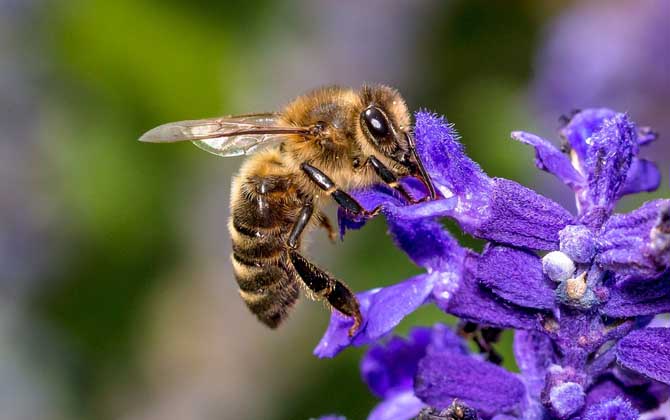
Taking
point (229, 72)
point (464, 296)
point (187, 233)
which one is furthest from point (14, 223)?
point (464, 296)

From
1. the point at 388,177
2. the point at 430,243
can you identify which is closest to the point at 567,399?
the point at 430,243

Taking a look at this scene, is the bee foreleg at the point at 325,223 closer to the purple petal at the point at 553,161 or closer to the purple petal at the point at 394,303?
the purple petal at the point at 394,303

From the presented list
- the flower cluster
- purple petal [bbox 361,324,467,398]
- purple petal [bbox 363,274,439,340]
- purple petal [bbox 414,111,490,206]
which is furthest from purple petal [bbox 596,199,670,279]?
purple petal [bbox 361,324,467,398]

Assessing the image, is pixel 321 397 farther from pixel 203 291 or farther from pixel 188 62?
pixel 188 62

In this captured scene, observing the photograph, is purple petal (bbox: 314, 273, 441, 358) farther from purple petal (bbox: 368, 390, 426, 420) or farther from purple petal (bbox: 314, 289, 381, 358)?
purple petal (bbox: 368, 390, 426, 420)

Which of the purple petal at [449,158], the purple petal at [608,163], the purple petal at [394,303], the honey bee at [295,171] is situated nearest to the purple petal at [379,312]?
the purple petal at [394,303]
